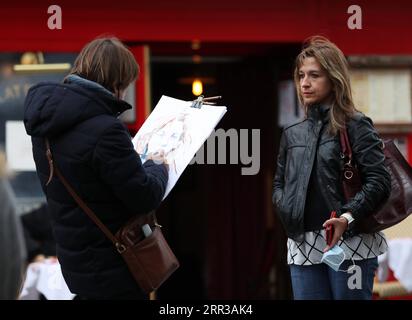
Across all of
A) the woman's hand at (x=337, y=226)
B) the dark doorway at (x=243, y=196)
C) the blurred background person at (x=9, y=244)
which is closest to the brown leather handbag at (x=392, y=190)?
the woman's hand at (x=337, y=226)

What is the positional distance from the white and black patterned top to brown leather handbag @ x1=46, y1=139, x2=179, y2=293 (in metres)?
0.65

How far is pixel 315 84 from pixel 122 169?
1096mm

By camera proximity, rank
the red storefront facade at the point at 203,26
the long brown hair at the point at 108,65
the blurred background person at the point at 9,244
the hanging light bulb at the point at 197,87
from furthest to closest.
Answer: the hanging light bulb at the point at 197,87 < the red storefront facade at the point at 203,26 < the long brown hair at the point at 108,65 < the blurred background person at the point at 9,244

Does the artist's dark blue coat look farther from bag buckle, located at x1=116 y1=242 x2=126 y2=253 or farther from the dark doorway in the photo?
the dark doorway

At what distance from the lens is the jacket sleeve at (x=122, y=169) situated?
2.90 meters

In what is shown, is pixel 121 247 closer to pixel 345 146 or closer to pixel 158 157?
pixel 158 157

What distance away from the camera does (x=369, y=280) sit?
137 inches

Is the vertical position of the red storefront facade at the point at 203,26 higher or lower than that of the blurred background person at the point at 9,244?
higher

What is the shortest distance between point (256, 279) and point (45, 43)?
2699 mm

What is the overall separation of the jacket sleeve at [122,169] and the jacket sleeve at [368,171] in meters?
0.92

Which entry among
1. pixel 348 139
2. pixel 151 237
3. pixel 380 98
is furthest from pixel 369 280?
pixel 380 98

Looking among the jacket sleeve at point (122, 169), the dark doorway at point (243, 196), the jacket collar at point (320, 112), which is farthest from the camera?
the dark doorway at point (243, 196)

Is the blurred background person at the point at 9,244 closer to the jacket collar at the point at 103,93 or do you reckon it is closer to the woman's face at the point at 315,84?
the jacket collar at the point at 103,93

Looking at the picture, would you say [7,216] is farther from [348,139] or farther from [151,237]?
[348,139]
